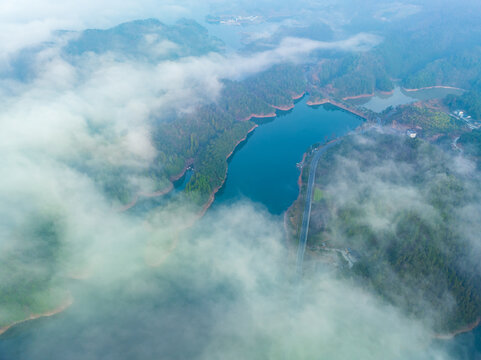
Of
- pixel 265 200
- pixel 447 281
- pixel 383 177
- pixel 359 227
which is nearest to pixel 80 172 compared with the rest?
pixel 265 200

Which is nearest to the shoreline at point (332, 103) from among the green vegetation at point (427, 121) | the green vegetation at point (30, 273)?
the green vegetation at point (427, 121)

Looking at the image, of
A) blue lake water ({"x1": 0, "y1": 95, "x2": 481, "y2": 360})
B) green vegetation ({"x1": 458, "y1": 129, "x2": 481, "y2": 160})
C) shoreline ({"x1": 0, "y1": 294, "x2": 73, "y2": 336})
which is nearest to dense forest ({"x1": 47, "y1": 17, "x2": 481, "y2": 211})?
green vegetation ({"x1": 458, "y1": 129, "x2": 481, "y2": 160})

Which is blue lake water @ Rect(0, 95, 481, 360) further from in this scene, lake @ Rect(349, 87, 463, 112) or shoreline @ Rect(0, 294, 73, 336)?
lake @ Rect(349, 87, 463, 112)

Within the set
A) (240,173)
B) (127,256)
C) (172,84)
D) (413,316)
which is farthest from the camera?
(172,84)

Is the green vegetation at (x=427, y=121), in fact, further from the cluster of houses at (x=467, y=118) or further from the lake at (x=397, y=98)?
the lake at (x=397, y=98)

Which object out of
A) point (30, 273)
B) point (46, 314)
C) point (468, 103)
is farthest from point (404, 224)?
point (468, 103)

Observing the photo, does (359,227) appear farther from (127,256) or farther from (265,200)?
(127,256)

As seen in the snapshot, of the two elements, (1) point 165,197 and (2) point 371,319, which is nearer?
(2) point 371,319
